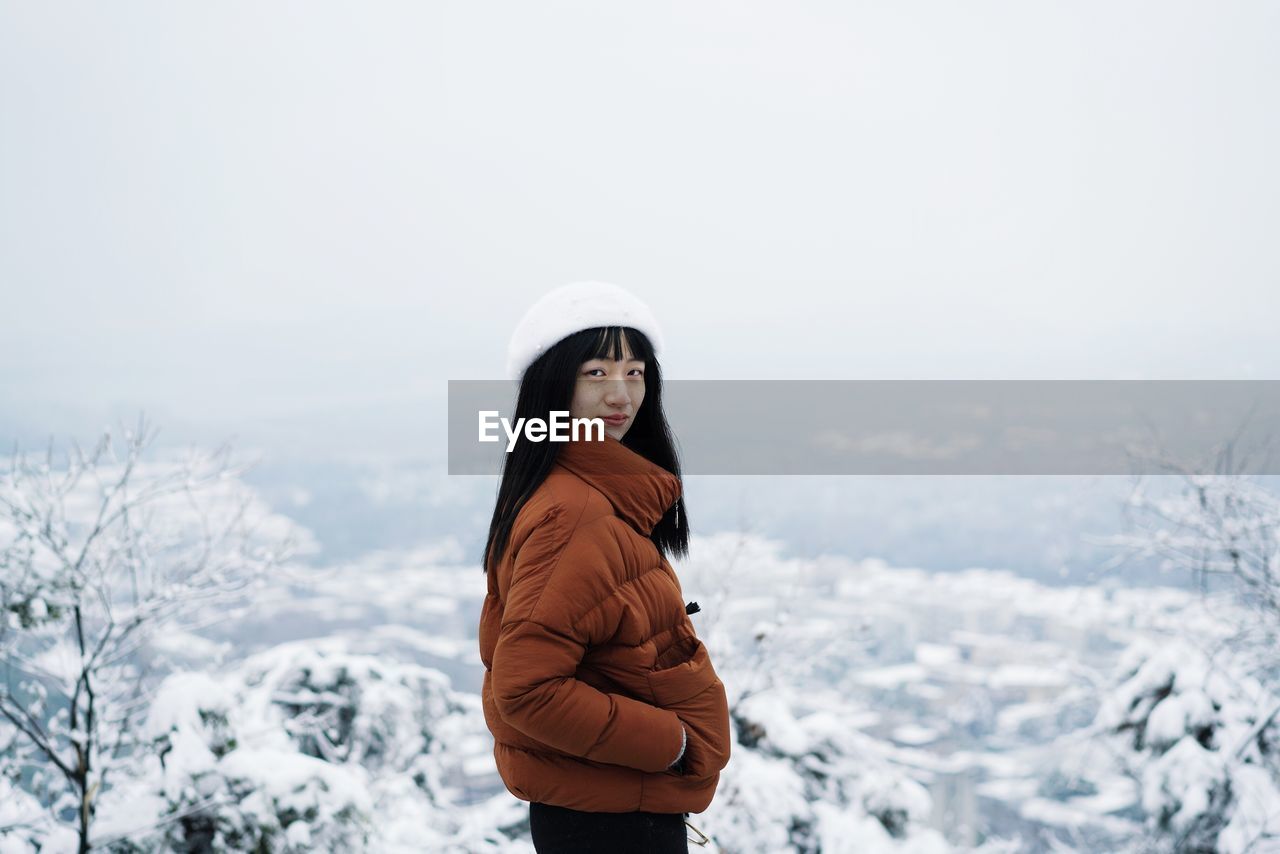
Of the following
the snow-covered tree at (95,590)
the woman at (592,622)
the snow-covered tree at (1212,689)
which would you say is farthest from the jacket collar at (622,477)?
the snow-covered tree at (1212,689)

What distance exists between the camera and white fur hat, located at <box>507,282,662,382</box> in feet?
4.89

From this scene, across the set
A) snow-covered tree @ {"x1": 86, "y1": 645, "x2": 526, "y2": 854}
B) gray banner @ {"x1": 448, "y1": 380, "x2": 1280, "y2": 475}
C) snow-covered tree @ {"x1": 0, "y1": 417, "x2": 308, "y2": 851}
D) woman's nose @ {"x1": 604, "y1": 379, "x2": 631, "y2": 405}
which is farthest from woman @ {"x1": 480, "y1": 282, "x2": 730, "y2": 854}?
snow-covered tree @ {"x1": 0, "y1": 417, "x2": 308, "y2": 851}

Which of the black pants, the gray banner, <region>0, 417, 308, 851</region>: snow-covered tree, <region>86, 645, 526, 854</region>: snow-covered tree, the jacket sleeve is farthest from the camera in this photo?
the gray banner

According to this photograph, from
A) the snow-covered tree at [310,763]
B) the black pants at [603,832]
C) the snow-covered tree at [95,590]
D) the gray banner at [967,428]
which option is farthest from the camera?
the gray banner at [967,428]

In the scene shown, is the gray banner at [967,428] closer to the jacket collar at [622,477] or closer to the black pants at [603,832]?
the jacket collar at [622,477]

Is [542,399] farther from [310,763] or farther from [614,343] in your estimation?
[310,763]

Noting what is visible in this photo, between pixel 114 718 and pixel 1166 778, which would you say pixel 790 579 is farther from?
pixel 114 718

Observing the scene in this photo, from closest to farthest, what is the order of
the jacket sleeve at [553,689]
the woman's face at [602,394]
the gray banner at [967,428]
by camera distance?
the jacket sleeve at [553,689], the woman's face at [602,394], the gray banner at [967,428]

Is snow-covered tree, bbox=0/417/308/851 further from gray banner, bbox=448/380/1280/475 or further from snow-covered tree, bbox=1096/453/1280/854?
snow-covered tree, bbox=1096/453/1280/854

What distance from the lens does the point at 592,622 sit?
1276mm

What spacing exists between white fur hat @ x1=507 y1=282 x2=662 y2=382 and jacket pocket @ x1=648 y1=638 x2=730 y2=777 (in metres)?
0.55

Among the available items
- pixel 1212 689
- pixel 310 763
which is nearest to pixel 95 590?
pixel 310 763

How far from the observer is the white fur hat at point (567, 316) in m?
1.49

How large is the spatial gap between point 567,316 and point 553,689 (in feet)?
1.98
